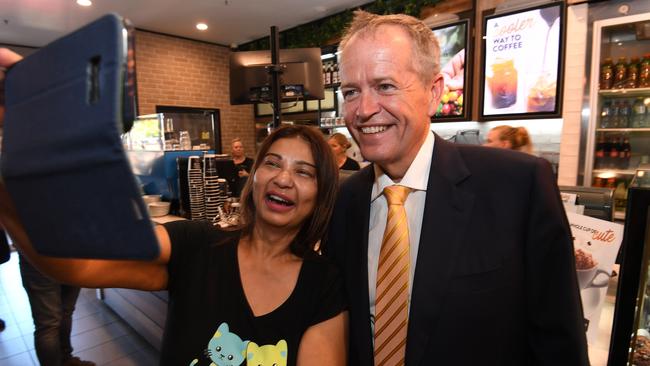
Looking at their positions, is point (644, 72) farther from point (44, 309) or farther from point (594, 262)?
point (44, 309)

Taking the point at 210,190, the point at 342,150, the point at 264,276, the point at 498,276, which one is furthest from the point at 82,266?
the point at 342,150

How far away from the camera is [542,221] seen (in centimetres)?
94

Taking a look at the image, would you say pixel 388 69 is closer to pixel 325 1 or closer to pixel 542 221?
pixel 542 221

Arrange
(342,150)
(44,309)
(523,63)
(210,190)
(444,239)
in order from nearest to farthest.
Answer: (444,239) → (44,309) → (210,190) → (523,63) → (342,150)

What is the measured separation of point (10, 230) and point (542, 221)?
1.15 m

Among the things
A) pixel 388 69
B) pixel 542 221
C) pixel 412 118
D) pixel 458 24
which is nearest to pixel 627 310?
pixel 542 221

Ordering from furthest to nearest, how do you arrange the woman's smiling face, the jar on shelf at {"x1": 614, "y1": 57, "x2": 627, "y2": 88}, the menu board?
the menu board < the jar on shelf at {"x1": 614, "y1": 57, "x2": 627, "y2": 88} < the woman's smiling face

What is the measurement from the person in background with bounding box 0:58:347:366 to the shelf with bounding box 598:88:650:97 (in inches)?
138

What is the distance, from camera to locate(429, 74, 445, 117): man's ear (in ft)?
3.74

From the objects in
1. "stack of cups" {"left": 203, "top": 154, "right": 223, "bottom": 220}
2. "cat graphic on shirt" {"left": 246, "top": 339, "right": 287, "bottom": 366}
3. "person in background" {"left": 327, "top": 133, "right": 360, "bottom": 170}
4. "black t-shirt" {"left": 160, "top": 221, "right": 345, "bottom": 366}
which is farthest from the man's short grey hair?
"person in background" {"left": 327, "top": 133, "right": 360, "bottom": 170}

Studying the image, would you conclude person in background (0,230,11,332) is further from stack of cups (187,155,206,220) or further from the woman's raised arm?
stack of cups (187,155,206,220)

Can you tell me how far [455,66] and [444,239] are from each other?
4033 millimetres

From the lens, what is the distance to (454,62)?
448 cm

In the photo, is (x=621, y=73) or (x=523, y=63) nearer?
(x=621, y=73)
